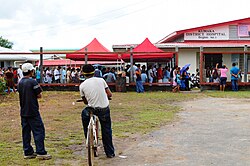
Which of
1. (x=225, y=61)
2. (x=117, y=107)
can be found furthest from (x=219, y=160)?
(x=225, y=61)

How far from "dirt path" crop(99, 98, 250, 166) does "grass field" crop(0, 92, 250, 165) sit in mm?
495

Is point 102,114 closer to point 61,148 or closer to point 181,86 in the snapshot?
point 61,148

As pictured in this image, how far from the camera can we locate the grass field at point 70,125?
783 cm

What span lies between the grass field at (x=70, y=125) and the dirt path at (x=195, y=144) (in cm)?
49

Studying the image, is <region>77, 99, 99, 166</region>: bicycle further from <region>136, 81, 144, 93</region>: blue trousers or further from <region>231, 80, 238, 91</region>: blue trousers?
<region>231, 80, 238, 91</region>: blue trousers

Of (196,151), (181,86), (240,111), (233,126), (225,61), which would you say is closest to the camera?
(196,151)

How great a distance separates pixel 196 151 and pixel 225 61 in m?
23.1

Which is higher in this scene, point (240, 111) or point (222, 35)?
point (222, 35)

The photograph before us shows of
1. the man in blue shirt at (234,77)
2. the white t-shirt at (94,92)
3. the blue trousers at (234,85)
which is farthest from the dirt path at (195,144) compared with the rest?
the blue trousers at (234,85)

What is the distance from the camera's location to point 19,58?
35.7 m

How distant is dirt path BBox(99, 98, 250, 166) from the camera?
733 centimetres

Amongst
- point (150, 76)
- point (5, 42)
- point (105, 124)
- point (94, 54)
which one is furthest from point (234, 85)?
point (5, 42)

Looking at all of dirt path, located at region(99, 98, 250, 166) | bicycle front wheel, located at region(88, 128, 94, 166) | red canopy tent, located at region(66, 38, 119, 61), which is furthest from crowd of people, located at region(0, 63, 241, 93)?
bicycle front wheel, located at region(88, 128, 94, 166)

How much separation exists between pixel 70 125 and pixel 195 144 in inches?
154
